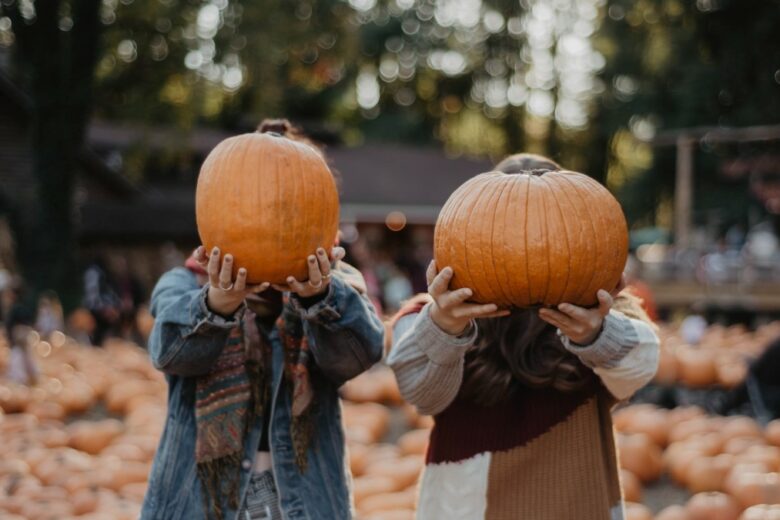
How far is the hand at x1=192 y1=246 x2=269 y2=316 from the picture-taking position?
2074 millimetres

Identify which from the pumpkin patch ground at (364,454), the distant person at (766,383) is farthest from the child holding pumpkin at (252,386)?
the distant person at (766,383)

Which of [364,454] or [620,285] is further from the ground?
[620,285]

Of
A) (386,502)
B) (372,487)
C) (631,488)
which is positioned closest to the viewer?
(386,502)

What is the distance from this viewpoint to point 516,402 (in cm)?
230

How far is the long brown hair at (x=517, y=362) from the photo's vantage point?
224 cm

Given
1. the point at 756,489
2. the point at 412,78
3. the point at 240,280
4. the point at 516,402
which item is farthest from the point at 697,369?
the point at 412,78

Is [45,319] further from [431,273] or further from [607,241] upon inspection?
[607,241]

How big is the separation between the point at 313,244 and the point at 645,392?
241 inches

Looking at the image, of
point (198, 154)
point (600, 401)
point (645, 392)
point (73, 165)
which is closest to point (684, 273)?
point (645, 392)

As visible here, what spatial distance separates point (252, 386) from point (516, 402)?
0.73m

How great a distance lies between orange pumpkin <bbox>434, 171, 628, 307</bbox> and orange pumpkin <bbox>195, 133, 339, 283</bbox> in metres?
0.41

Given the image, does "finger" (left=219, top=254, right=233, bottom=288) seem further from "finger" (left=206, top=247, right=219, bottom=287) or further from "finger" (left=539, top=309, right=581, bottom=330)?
"finger" (left=539, top=309, right=581, bottom=330)

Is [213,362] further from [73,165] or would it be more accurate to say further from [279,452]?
[73,165]

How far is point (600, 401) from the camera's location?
2316 mm
